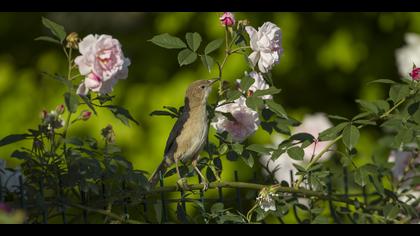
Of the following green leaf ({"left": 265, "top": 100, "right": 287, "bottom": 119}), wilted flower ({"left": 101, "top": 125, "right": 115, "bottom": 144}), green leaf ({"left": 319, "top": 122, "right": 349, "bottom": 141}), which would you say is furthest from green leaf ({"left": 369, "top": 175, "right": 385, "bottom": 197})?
wilted flower ({"left": 101, "top": 125, "right": 115, "bottom": 144})

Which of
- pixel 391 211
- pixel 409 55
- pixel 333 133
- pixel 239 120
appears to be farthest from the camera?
pixel 409 55

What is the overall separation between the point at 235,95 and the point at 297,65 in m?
2.48

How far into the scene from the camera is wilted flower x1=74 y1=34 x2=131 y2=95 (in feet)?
8.49

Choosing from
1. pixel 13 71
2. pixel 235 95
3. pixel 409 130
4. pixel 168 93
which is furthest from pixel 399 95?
pixel 13 71

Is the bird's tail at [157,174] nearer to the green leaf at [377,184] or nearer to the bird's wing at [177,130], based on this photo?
the bird's wing at [177,130]

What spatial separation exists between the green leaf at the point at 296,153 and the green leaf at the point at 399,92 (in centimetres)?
38

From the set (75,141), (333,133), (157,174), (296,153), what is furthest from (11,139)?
(333,133)

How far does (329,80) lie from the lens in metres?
5.44

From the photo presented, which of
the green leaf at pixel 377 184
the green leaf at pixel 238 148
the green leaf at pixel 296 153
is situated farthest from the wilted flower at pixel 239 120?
the green leaf at pixel 377 184

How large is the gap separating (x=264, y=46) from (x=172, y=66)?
236 cm

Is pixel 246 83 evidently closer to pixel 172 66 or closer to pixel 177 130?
pixel 177 130

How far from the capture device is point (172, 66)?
17.1 feet

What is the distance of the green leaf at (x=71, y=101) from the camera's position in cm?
248

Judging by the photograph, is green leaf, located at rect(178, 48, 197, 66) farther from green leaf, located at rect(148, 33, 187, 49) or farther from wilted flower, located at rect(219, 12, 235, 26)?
wilted flower, located at rect(219, 12, 235, 26)
